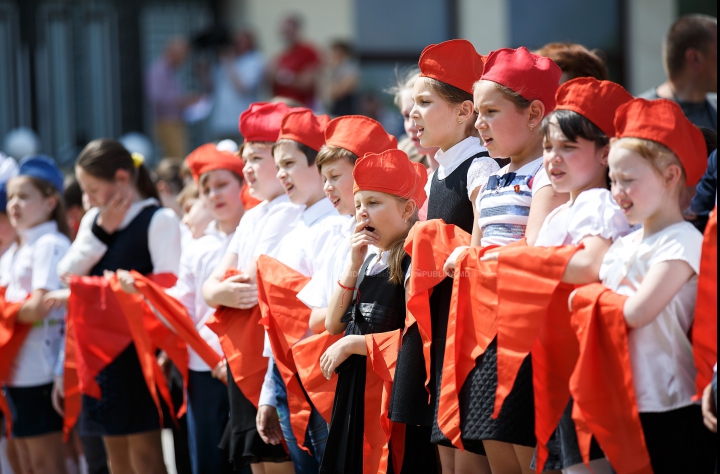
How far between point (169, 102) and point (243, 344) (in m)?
6.80

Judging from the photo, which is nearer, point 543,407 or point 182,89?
point 543,407

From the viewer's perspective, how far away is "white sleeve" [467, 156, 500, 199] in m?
3.34

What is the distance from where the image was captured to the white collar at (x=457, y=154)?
3.48 meters

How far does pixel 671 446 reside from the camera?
8.67 ft

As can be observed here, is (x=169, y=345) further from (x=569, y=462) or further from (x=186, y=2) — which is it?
(x=186, y=2)

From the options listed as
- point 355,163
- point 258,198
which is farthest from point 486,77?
point 258,198

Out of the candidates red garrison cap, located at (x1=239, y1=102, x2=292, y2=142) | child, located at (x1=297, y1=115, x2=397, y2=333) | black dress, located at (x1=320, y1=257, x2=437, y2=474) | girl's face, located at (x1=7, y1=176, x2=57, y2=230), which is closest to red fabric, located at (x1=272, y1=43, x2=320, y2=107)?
girl's face, located at (x1=7, y1=176, x2=57, y2=230)

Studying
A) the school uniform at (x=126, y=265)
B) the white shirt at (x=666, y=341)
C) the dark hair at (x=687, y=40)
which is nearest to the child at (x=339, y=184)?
the white shirt at (x=666, y=341)

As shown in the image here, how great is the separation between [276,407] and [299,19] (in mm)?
6827

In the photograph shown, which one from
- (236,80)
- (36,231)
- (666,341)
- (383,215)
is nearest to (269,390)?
(383,215)

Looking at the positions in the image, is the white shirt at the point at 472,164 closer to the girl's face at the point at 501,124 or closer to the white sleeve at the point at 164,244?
the girl's face at the point at 501,124

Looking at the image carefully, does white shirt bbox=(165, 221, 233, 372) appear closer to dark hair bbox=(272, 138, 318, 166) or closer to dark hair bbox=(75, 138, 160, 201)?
dark hair bbox=(75, 138, 160, 201)

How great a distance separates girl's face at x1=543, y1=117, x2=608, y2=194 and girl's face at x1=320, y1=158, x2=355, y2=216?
40.2 inches

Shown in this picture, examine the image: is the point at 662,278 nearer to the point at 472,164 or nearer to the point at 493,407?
the point at 493,407
